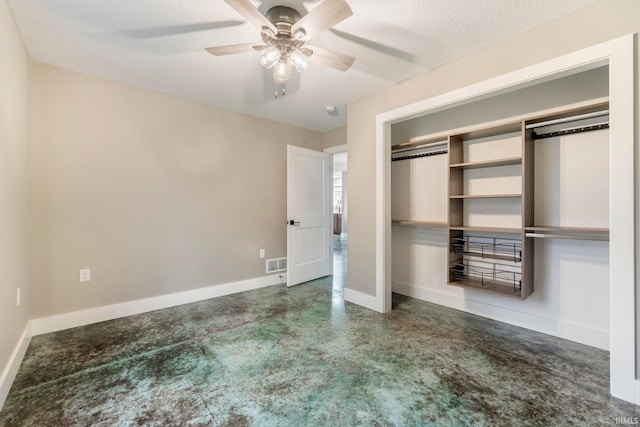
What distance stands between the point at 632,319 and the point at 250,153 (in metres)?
3.92

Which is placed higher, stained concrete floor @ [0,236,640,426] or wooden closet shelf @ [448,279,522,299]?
wooden closet shelf @ [448,279,522,299]

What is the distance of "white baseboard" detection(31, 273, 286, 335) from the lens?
2.62 m

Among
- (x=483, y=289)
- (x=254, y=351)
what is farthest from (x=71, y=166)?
(x=483, y=289)

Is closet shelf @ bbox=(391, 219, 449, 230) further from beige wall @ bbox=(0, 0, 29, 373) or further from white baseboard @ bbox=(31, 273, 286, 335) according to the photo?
beige wall @ bbox=(0, 0, 29, 373)

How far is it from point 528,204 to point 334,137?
9.50 ft

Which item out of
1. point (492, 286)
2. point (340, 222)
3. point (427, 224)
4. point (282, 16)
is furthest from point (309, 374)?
point (340, 222)

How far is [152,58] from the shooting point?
2.49 m

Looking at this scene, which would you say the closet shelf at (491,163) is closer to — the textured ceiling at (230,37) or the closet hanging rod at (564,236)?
the closet hanging rod at (564,236)

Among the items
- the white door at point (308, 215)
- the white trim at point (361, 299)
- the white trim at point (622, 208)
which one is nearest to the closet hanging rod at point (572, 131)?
the white trim at point (622, 208)

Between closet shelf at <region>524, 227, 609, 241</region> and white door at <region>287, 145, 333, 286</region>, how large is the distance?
269 centimetres

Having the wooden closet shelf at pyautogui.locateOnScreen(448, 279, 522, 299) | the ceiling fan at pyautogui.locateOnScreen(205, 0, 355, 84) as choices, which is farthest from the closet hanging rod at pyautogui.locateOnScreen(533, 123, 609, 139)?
the ceiling fan at pyautogui.locateOnScreen(205, 0, 355, 84)

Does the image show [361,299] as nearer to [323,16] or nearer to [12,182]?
[323,16]

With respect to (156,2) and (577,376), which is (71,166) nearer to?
(156,2)

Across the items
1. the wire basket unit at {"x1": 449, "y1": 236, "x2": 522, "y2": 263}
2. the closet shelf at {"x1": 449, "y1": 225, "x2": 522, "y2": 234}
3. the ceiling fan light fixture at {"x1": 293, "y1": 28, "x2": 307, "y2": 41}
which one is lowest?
the wire basket unit at {"x1": 449, "y1": 236, "x2": 522, "y2": 263}
